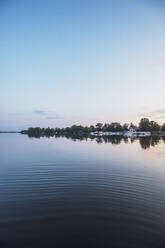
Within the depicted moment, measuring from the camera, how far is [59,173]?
13.9m

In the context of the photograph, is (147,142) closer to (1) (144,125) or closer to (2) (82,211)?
(2) (82,211)

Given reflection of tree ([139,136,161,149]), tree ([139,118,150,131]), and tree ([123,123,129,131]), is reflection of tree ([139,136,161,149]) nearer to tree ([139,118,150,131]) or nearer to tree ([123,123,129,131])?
tree ([139,118,150,131])

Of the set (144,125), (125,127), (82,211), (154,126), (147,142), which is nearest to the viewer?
(82,211)

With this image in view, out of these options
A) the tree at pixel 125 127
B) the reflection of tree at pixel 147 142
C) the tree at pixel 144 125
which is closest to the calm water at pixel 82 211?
the reflection of tree at pixel 147 142

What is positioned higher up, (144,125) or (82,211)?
(144,125)

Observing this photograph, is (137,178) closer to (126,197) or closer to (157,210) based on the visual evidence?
(126,197)

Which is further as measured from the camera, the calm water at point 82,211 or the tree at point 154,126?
the tree at point 154,126

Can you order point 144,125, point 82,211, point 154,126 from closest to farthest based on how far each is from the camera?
point 82,211 < point 144,125 < point 154,126

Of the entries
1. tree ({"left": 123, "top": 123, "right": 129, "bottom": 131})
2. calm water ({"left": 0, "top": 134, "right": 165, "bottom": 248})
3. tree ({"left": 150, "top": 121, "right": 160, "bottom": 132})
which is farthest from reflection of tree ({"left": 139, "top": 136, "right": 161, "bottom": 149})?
tree ({"left": 123, "top": 123, "right": 129, "bottom": 131})

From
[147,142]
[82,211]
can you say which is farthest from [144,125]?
[82,211]

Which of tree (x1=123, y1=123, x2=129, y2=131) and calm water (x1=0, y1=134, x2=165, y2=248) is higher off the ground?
tree (x1=123, y1=123, x2=129, y2=131)

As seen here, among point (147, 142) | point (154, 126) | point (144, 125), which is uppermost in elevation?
point (144, 125)

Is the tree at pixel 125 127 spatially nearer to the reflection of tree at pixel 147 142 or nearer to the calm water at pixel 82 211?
the reflection of tree at pixel 147 142

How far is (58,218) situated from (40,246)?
5.58 ft
